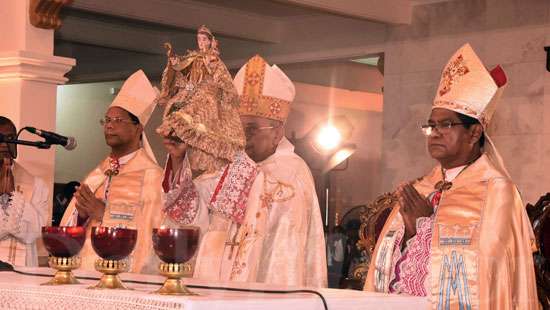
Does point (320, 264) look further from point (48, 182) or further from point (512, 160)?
point (512, 160)

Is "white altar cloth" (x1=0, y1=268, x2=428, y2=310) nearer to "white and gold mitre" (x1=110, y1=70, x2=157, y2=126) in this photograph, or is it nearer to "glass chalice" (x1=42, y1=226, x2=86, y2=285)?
"glass chalice" (x1=42, y1=226, x2=86, y2=285)

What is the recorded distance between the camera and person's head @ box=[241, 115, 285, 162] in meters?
4.86

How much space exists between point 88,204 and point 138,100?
22.4 inches

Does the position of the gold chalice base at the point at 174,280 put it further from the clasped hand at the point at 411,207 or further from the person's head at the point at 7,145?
the person's head at the point at 7,145

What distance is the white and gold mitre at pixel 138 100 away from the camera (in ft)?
18.0

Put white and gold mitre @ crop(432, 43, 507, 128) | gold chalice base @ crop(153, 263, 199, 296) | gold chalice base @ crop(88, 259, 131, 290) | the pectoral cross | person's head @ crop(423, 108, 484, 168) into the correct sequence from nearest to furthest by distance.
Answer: gold chalice base @ crop(153, 263, 199, 296), gold chalice base @ crop(88, 259, 131, 290), the pectoral cross, person's head @ crop(423, 108, 484, 168), white and gold mitre @ crop(432, 43, 507, 128)

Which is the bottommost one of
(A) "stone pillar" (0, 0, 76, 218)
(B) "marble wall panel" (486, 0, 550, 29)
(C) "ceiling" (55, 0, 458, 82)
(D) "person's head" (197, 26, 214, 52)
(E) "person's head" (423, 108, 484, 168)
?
(E) "person's head" (423, 108, 484, 168)

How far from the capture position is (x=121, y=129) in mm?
5484

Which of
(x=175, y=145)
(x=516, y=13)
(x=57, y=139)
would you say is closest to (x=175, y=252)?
(x=57, y=139)

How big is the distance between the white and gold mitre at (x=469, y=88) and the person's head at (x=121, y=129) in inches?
57.4

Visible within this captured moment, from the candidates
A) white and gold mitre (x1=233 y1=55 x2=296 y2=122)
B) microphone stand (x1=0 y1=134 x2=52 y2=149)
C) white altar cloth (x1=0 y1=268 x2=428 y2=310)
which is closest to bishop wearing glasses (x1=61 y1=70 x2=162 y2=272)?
white and gold mitre (x1=233 y1=55 x2=296 y2=122)

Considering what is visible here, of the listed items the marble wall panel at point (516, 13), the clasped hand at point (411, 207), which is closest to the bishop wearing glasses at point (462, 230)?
the clasped hand at point (411, 207)

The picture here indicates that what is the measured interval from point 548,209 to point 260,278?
1.79 meters

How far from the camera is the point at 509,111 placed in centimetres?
830
